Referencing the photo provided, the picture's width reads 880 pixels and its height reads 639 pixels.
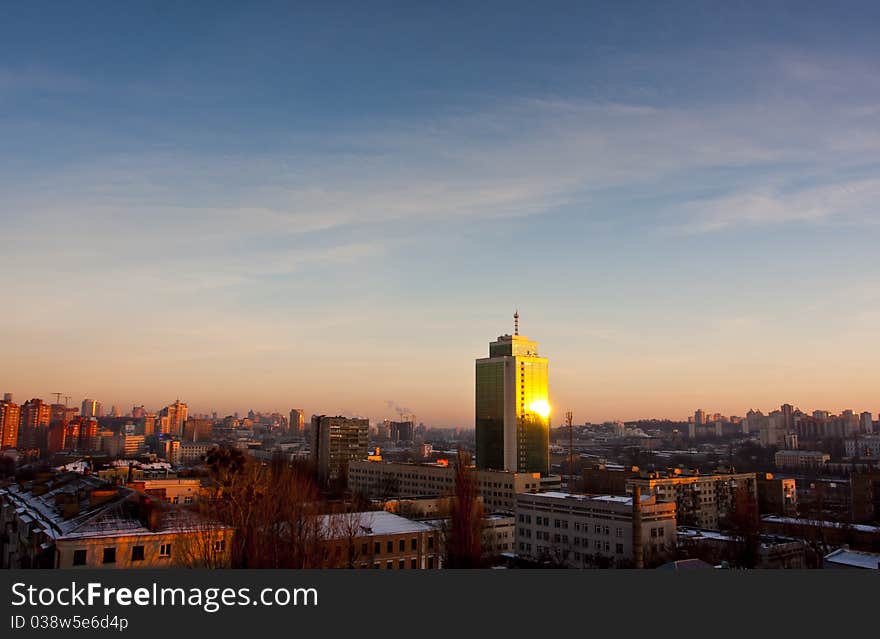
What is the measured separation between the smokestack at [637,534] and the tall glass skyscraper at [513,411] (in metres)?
42.7

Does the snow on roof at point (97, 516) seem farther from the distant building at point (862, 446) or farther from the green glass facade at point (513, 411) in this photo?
the distant building at point (862, 446)

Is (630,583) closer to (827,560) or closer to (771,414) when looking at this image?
(827,560)

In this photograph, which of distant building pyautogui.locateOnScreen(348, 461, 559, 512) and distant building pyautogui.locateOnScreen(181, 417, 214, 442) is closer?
distant building pyautogui.locateOnScreen(348, 461, 559, 512)

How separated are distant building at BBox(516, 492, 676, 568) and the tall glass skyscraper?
37.5 m

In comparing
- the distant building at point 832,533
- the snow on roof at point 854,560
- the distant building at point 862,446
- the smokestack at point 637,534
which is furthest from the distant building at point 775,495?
the distant building at point 862,446

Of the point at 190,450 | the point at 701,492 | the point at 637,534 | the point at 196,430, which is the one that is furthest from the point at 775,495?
the point at 196,430

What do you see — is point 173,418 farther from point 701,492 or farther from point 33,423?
point 701,492

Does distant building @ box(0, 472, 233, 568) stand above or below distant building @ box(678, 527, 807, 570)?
above

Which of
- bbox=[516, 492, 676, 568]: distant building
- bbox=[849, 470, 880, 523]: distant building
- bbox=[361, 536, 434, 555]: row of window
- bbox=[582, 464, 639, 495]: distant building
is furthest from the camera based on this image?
bbox=[582, 464, 639, 495]: distant building

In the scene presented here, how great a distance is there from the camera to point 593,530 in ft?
96.3

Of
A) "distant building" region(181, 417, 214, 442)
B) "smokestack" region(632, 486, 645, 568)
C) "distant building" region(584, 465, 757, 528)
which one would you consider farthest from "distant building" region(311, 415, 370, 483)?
"distant building" region(181, 417, 214, 442)

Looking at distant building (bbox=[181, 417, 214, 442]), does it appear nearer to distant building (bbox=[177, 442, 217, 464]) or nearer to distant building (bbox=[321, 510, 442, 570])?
distant building (bbox=[177, 442, 217, 464])

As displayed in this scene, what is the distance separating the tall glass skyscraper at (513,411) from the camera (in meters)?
70.6

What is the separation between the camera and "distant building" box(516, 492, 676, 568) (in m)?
27.8
